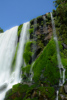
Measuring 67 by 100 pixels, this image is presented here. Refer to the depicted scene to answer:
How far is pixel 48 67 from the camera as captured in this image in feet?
29.9

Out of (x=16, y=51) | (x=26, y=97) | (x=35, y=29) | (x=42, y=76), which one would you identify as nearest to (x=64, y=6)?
(x=35, y=29)

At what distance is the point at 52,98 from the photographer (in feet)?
23.5

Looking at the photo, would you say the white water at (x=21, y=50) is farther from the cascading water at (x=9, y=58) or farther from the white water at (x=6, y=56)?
the white water at (x=6, y=56)

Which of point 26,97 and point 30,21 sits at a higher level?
point 30,21

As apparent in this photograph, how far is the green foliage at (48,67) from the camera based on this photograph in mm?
8534

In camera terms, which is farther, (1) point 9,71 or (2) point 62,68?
(1) point 9,71

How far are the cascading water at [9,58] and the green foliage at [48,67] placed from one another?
203 centimetres

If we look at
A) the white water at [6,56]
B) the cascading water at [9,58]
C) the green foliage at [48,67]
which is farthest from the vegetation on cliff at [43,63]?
the white water at [6,56]

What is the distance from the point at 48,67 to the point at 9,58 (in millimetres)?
5338

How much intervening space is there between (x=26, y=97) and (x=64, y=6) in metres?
8.66

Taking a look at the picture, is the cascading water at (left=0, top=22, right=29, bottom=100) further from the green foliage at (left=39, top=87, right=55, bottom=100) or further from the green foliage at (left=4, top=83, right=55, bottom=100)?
the green foliage at (left=39, top=87, right=55, bottom=100)

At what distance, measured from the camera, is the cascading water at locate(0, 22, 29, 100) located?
1040 cm

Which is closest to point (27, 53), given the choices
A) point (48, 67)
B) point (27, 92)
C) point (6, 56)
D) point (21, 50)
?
point (21, 50)

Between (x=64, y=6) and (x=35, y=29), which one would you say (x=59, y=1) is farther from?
(x=35, y=29)
